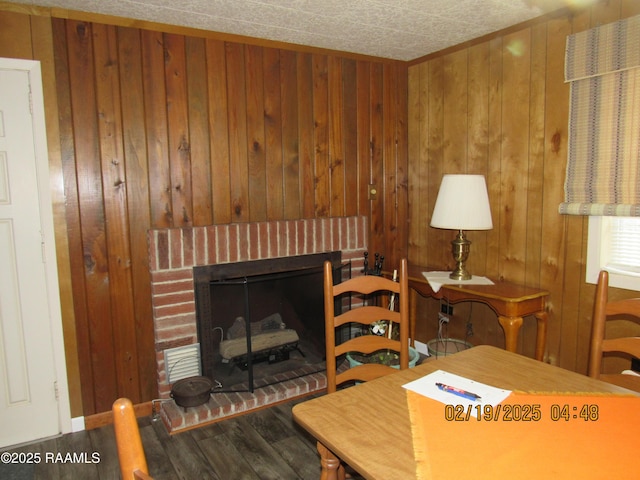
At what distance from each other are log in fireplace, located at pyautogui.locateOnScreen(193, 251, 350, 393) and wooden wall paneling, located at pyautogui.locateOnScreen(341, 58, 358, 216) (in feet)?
1.42

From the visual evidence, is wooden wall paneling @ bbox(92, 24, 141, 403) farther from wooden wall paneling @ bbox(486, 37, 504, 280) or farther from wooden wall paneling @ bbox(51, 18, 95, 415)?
wooden wall paneling @ bbox(486, 37, 504, 280)

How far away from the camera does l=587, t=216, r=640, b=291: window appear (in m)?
2.38

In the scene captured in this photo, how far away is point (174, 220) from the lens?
9.04ft

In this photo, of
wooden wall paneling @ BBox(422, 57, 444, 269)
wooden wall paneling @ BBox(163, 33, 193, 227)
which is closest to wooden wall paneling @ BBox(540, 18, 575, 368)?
wooden wall paneling @ BBox(422, 57, 444, 269)

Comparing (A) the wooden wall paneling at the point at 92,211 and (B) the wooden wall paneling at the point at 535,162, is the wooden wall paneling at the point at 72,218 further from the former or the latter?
(B) the wooden wall paneling at the point at 535,162

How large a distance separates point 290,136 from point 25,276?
5.89 ft

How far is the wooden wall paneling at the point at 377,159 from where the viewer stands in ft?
11.4

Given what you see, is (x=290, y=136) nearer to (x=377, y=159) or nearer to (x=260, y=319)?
(x=377, y=159)

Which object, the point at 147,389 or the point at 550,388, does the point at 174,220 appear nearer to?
the point at 147,389

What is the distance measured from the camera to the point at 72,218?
2492 millimetres

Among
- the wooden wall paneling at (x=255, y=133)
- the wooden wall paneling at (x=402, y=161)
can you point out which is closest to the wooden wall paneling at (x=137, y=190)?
the wooden wall paneling at (x=255, y=133)

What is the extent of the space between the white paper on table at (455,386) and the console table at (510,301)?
1.28m

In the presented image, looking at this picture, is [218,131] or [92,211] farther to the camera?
[218,131]

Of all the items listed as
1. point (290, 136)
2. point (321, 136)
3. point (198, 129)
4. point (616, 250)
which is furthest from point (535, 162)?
point (198, 129)
